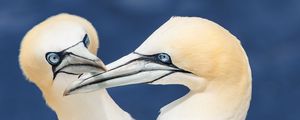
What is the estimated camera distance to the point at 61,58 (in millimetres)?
5910

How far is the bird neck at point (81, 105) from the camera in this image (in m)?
6.14

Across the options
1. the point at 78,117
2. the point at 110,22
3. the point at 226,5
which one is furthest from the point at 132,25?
the point at 78,117

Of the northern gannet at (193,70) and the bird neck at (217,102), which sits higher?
the northern gannet at (193,70)

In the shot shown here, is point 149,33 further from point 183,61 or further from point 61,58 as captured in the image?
point 183,61

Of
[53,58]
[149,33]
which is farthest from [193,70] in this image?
[149,33]

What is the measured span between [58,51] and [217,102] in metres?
0.84

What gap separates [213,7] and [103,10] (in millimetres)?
807

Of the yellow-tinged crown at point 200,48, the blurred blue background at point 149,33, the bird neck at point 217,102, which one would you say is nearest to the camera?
the yellow-tinged crown at point 200,48

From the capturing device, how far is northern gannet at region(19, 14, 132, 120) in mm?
5852

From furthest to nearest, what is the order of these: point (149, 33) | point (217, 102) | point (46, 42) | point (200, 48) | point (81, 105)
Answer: point (149, 33), point (81, 105), point (46, 42), point (217, 102), point (200, 48)

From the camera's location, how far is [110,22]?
8.57 meters

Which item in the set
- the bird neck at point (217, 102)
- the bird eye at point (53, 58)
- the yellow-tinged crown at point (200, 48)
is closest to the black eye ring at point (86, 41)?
the bird eye at point (53, 58)

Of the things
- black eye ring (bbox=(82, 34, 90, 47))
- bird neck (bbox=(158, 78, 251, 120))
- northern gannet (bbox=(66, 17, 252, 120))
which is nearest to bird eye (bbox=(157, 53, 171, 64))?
northern gannet (bbox=(66, 17, 252, 120))

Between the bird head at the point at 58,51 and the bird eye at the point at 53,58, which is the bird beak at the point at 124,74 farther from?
the bird eye at the point at 53,58
